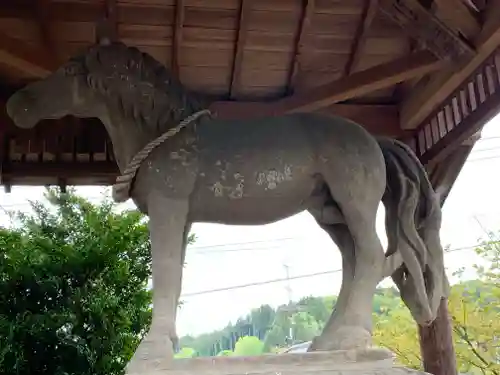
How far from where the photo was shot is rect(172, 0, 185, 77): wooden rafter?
258cm

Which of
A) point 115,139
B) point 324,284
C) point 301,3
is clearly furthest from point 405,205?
point 324,284

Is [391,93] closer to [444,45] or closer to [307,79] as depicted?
[307,79]

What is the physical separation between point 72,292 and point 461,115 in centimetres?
245

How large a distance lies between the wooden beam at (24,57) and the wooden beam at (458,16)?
1767mm

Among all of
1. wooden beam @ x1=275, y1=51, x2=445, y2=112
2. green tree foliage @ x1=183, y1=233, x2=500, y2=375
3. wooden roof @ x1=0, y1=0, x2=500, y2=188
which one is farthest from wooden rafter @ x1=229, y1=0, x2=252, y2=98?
green tree foliage @ x1=183, y1=233, x2=500, y2=375

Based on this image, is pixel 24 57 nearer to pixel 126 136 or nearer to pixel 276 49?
pixel 126 136

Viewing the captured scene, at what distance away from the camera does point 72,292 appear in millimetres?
3287

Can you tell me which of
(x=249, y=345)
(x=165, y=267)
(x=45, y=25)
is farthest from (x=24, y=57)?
(x=249, y=345)

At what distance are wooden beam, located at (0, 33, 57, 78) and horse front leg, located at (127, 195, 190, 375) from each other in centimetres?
122

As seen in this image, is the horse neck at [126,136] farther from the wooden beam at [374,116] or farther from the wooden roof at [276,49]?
the wooden beam at [374,116]

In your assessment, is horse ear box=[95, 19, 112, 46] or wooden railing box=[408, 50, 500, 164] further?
wooden railing box=[408, 50, 500, 164]

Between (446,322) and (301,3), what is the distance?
2.07 metres

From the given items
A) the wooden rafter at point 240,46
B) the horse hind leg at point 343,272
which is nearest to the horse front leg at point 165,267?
the horse hind leg at point 343,272

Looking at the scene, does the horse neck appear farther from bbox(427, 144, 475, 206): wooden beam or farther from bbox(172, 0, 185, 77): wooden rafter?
bbox(427, 144, 475, 206): wooden beam
